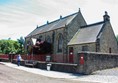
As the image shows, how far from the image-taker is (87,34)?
38.3 metres

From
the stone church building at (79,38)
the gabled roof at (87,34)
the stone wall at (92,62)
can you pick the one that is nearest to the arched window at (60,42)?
the stone church building at (79,38)

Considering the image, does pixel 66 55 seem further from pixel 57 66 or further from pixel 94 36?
pixel 57 66

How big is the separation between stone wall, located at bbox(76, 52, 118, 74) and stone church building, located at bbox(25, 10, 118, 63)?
23.4ft

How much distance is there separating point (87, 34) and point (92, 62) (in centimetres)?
1369

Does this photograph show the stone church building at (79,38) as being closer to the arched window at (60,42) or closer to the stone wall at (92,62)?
the arched window at (60,42)

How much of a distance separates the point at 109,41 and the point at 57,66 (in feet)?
39.3

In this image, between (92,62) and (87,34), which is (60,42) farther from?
(92,62)

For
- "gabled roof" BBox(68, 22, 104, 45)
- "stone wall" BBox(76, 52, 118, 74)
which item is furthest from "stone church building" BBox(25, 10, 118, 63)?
"stone wall" BBox(76, 52, 118, 74)

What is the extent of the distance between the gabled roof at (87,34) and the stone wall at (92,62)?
7.98m

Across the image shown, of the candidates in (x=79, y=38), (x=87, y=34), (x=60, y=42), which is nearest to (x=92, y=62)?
(x=87, y=34)

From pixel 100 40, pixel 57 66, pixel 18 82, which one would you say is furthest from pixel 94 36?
pixel 18 82

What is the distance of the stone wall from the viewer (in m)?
24.6

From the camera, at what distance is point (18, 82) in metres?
16.6

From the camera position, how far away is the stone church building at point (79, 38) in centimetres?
3538
